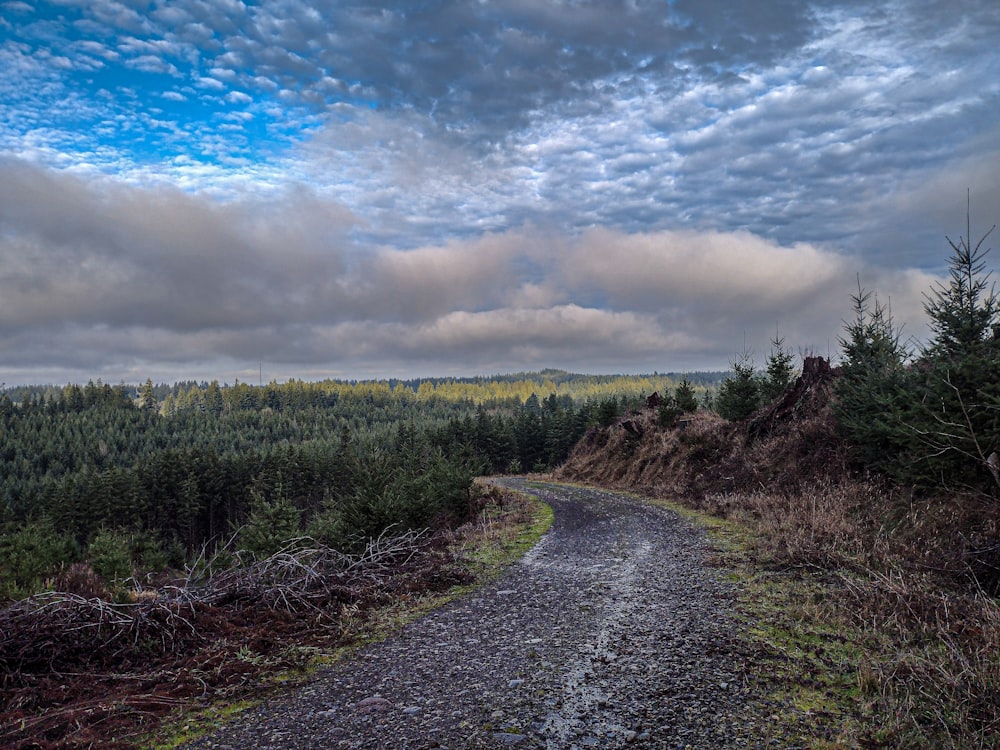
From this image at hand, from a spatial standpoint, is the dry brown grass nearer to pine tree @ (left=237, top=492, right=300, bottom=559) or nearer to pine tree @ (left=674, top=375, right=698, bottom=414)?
pine tree @ (left=674, top=375, right=698, bottom=414)

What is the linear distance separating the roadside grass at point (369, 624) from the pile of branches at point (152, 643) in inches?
6.8

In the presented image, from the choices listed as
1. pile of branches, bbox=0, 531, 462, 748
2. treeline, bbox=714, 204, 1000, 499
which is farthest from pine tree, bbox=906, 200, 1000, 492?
pile of branches, bbox=0, 531, 462, 748

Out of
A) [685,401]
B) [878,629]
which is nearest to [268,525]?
[685,401]

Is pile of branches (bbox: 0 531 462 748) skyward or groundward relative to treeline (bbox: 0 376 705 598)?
skyward

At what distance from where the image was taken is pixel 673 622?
7.17m

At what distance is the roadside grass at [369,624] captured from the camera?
5141 mm

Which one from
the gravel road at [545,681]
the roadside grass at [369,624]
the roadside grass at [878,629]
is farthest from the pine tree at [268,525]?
the roadside grass at [878,629]

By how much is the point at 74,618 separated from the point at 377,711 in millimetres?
4655

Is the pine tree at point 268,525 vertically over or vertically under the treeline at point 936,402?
under

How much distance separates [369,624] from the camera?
802 centimetres

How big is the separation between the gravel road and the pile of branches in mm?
1105

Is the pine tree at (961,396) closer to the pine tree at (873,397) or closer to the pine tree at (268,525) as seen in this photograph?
the pine tree at (873,397)

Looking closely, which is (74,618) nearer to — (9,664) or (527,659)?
(9,664)

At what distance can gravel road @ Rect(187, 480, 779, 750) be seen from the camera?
15.2ft
